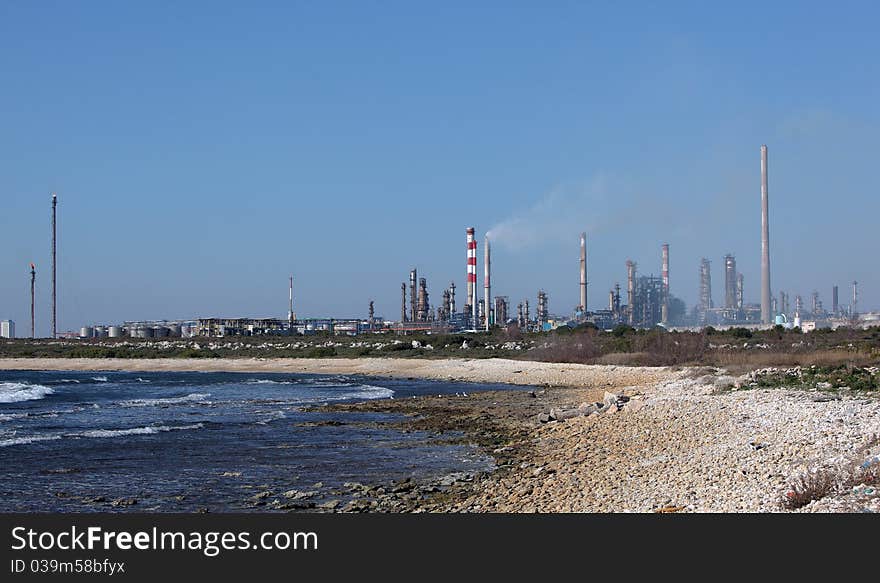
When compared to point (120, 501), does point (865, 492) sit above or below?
above

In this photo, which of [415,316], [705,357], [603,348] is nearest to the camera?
[705,357]

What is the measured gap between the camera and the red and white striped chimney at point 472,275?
9350 centimetres

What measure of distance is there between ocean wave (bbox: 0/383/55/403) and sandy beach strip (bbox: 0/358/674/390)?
18499 mm

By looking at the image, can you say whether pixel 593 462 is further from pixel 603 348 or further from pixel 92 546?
Answer: pixel 603 348

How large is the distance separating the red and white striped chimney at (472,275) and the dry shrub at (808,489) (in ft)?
273

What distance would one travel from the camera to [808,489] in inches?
374

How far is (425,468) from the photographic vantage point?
1630cm

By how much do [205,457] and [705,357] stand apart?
103 feet

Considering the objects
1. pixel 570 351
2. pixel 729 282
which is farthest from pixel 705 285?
pixel 570 351

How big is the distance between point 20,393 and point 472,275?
59409 mm

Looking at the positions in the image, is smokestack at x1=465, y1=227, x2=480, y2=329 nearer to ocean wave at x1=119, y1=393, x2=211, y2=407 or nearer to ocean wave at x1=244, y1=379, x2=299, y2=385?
ocean wave at x1=244, y1=379, x2=299, y2=385

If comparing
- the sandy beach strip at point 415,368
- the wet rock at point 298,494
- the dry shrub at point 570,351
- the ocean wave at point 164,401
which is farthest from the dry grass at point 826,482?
the dry shrub at point 570,351

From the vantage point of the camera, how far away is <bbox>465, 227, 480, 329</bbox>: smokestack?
307 ft

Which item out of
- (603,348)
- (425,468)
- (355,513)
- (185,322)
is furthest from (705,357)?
(185,322)
